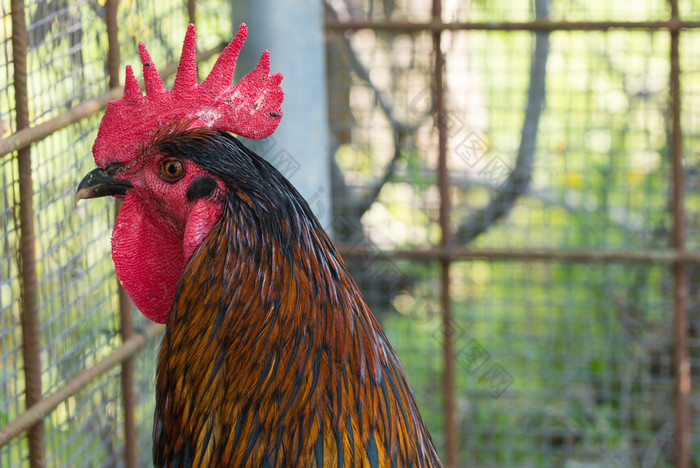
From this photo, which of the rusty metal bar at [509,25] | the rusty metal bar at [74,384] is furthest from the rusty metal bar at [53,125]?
the rusty metal bar at [509,25]

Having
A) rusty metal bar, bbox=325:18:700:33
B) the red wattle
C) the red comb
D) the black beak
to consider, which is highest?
rusty metal bar, bbox=325:18:700:33

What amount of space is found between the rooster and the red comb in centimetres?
1

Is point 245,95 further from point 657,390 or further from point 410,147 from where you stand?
point 657,390

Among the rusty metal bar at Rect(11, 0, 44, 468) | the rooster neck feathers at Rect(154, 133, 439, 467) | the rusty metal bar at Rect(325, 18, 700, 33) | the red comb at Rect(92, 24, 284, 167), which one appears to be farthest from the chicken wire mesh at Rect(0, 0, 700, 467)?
the rooster neck feathers at Rect(154, 133, 439, 467)

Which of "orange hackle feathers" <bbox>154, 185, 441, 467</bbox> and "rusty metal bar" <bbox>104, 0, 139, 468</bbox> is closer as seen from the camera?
"orange hackle feathers" <bbox>154, 185, 441, 467</bbox>

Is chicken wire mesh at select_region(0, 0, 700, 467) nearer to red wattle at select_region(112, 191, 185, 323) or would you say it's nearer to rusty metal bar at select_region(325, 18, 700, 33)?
rusty metal bar at select_region(325, 18, 700, 33)

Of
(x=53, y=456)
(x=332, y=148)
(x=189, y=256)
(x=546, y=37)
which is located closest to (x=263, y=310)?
(x=189, y=256)

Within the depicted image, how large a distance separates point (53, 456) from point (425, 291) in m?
2.51

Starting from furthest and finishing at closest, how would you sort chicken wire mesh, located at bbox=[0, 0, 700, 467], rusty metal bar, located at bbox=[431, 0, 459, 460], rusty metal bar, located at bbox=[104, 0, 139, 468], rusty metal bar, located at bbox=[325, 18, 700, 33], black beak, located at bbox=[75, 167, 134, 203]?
chicken wire mesh, located at bbox=[0, 0, 700, 467]
rusty metal bar, located at bbox=[431, 0, 459, 460]
rusty metal bar, located at bbox=[325, 18, 700, 33]
rusty metal bar, located at bbox=[104, 0, 139, 468]
black beak, located at bbox=[75, 167, 134, 203]

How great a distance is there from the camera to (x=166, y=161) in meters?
1.98

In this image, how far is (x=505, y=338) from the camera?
16.0ft

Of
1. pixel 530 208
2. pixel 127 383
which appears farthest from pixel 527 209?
pixel 127 383

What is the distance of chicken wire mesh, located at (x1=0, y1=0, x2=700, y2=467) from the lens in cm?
452

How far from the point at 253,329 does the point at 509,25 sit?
8.42ft
